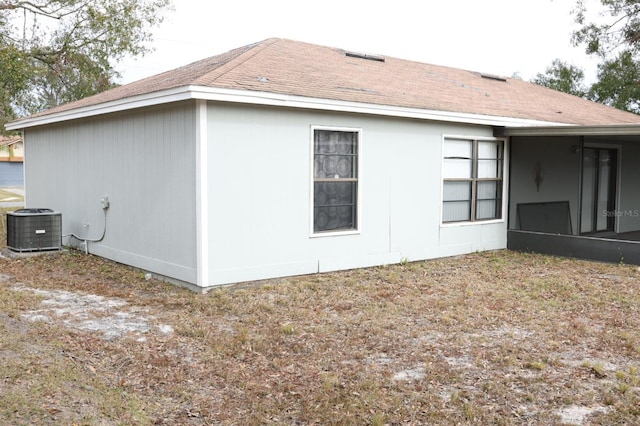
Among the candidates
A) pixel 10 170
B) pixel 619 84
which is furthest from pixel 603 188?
pixel 10 170

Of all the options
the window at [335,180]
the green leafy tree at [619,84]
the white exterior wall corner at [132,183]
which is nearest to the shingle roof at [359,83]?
the white exterior wall corner at [132,183]

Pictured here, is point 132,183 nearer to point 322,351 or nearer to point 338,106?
point 338,106

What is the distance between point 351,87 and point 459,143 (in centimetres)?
229

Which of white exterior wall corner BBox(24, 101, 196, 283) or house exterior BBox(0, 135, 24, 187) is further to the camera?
house exterior BBox(0, 135, 24, 187)

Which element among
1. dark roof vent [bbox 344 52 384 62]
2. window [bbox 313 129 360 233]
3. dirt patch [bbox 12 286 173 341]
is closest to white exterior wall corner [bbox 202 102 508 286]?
window [bbox 313 129 360 233]

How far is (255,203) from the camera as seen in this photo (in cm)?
748

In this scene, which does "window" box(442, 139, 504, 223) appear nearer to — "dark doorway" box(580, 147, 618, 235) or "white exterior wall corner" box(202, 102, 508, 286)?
"white exterior wall corner" box(202, 102, 508, 286)

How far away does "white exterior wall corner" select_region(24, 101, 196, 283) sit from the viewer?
7.32 metres

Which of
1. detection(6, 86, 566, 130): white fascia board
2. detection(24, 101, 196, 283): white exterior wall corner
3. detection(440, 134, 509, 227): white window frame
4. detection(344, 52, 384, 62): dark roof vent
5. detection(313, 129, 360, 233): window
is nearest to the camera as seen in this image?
detection(6, 86, 566, 130): white fascia board

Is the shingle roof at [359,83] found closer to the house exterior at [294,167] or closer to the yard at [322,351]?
Result: the house exterior at [294,167]

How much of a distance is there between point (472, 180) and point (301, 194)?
3664 mm

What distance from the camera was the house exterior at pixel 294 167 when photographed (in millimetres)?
7223

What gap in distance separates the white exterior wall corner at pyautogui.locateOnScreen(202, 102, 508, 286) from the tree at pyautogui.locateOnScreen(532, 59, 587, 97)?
2203 centimetres

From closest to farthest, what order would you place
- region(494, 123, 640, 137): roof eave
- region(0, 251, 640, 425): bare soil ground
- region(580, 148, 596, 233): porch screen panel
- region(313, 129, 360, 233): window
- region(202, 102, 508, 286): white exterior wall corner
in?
1. region(0, 251, 640, 425): bare soil ground
2. region(202, 102, 508, 286): white exterior wall corner
3. region(313, 129, 360, 233): window
4. region(494, 123, 640, 137): roof eave
5. region(580, 148, 596, 233): porch screen panel
